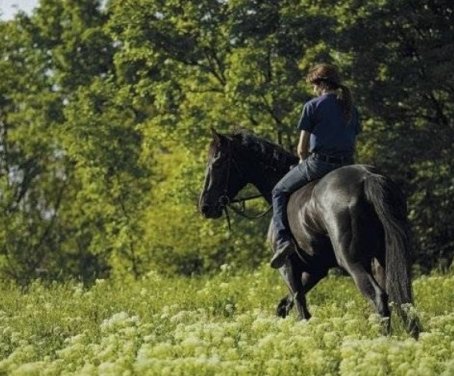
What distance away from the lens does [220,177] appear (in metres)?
11.8

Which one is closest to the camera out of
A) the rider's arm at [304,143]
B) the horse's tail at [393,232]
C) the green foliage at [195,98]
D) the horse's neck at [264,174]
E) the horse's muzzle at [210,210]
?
the horse's tail at [393,232]

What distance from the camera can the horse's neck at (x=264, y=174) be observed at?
11.7 meters

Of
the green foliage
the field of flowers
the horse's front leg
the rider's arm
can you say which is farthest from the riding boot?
the green foliage

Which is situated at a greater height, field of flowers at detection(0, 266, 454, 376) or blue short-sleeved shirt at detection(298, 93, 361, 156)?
blue short-sleeved shirt at detection(298, 93, 361, 156)

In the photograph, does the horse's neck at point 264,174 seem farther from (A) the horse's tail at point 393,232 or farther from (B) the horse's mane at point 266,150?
(A) the horse's tail at point 393,232

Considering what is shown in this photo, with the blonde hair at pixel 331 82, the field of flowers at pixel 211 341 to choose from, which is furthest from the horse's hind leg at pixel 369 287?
the blonde hair at pixel 331 82

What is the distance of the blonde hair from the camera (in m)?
10.5

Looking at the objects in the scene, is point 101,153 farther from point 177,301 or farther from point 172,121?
Result: point 177,301

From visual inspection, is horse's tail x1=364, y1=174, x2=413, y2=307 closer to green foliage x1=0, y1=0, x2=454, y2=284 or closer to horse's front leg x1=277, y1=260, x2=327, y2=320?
horse's front leg x1=277, y1=260, x2=327, y2=320

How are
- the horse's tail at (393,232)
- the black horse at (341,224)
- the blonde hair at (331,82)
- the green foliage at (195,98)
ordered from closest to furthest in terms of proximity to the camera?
the horse's tail at (393,232) → the black horse at (341,224) → the blonde hair at (331,82) → the green foliage at (195,98)

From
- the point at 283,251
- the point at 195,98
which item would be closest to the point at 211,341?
the point at 283,251

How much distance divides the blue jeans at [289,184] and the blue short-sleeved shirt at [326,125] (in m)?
0.14

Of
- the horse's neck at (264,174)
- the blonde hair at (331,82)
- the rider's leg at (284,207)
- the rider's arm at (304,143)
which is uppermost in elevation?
the blonde hair at (331,82)

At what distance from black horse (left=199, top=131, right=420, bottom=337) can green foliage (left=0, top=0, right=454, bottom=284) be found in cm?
622
